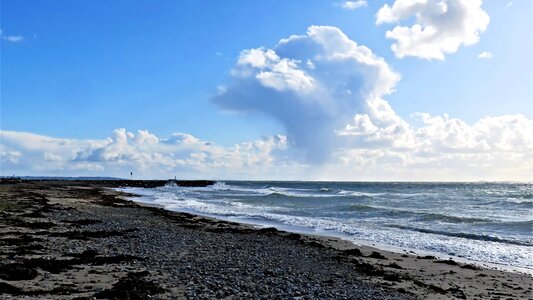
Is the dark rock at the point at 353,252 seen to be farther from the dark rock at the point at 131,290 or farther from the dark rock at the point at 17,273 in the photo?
the dark rock at the point at 17,273

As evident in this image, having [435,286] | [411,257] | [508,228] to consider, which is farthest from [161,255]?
[508,228]

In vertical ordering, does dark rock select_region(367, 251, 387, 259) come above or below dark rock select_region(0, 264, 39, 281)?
below

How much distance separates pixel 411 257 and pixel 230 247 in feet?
22.9

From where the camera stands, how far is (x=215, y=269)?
11898mm

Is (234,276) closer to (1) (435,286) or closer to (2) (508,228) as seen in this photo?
(1) (435,286)

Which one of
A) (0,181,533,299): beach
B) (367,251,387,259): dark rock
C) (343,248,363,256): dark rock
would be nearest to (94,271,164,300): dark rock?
(0,181,533,299): beach

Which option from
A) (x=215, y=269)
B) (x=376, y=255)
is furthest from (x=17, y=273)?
(x=376, y=255)

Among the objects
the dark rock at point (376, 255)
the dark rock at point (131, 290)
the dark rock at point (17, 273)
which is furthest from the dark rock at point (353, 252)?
the dark rock at point (17, 273)

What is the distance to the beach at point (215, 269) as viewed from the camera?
958 cm

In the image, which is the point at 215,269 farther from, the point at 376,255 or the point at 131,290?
the point at 376,255

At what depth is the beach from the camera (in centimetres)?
958

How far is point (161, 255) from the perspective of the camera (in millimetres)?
13766

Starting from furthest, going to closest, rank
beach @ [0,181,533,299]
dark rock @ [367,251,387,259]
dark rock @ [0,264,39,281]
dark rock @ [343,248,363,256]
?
1. dark rock @ [343,248,363,256]
2. dark rock @ [367,251,387,259]
3. dark rock @ [0,264,39,281]
4. beach @ [0,181,533,299]

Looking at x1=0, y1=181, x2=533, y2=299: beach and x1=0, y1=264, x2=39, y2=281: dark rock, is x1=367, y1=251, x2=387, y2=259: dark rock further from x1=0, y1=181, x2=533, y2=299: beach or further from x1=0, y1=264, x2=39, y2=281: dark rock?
x1=0, y1=264, x2=39, y2=281: dark rock
